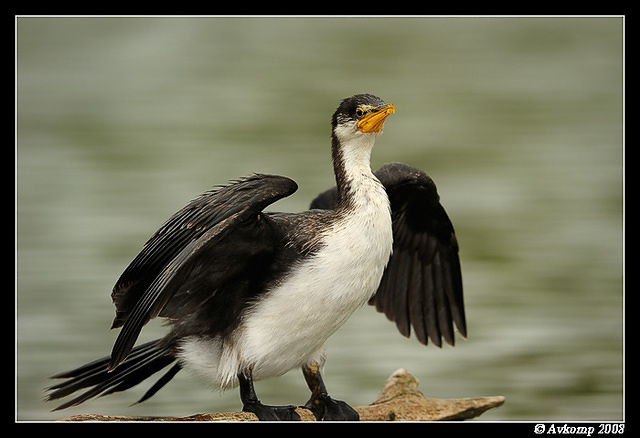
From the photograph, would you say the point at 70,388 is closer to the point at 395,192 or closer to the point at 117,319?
the point at 117,319

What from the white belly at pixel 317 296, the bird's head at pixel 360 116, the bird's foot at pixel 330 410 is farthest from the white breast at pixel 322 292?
the bird's foot at pixel 330 410

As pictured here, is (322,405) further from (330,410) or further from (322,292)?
(322,292)

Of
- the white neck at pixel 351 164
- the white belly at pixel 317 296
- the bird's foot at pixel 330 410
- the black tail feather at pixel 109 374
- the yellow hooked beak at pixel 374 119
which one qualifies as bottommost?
the bird's foot at pixel 330 410

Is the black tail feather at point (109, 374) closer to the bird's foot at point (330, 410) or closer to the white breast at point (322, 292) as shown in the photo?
the white breast at point (322, 292)

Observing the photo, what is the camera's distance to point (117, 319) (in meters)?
4.70

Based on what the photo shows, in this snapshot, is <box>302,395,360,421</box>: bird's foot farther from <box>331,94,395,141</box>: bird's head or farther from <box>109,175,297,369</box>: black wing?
<box>331,94,395,141</box>: bird's head

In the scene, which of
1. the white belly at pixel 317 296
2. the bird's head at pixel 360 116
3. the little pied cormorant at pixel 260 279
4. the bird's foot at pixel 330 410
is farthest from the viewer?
the bird's foot at pixel 330 410

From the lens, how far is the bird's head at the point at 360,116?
467cm

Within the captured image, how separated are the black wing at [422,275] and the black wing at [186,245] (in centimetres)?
101

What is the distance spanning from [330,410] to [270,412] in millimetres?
398

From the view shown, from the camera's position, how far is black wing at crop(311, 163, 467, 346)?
5.46 meters

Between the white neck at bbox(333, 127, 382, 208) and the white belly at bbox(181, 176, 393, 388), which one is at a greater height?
the white neck at bbox(333, 127, 382, 208)

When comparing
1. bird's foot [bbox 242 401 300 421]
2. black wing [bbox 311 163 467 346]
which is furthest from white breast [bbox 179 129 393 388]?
black wing [bbox 311 163 467 346]

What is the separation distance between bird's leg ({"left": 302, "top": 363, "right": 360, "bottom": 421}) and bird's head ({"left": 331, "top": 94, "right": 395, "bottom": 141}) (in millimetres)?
1103
